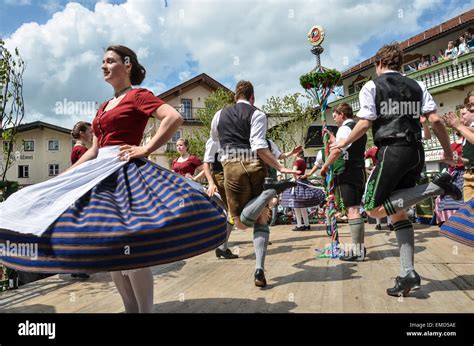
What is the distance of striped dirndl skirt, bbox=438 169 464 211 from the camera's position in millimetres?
5797

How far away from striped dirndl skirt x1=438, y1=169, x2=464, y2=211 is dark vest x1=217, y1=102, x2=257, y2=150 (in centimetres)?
409

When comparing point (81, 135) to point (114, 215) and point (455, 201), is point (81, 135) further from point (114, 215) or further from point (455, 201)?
point (455, 201)

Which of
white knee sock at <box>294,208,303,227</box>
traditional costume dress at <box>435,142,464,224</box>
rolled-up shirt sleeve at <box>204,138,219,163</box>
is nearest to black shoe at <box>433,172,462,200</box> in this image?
rolled-up shirt sleeve at <box>204,138,219,163</box>

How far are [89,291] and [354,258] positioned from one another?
305cm

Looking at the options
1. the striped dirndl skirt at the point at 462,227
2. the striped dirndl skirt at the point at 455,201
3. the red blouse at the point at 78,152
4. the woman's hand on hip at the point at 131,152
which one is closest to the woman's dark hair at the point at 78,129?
the red blouse at the point at 78,152

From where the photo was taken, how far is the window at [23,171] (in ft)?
134

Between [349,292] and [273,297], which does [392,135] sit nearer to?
[349,292]

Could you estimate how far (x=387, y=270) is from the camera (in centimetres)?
368

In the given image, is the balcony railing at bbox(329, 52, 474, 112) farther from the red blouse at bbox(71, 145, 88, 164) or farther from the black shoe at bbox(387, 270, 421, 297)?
the red blouse at bbox(71, 145, 88, 164)

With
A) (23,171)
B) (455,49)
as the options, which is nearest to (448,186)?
(455,49)

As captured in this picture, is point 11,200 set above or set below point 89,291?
above

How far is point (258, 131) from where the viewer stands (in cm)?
349
